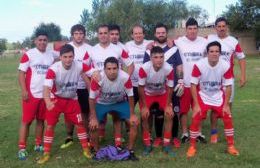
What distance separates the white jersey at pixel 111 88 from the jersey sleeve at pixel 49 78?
638mm

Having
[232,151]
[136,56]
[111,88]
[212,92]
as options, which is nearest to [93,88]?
[111,88]

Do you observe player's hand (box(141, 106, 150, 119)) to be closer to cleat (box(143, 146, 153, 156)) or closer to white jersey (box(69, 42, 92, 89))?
cleat (box(143, 146, 153, 156))

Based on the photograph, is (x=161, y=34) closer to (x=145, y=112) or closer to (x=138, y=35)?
(x=138, y=35)

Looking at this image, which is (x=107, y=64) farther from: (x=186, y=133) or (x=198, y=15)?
(x=198, y=15)

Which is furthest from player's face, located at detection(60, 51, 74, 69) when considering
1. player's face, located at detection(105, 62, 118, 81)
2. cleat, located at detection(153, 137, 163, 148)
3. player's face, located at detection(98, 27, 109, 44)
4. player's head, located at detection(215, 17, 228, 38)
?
player's head, located at detection(215, 17, 228, 38)

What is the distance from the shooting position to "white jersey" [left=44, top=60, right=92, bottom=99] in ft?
22.4

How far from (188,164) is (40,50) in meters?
3.23

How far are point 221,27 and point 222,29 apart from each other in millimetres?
46

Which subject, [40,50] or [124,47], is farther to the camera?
[124,47]

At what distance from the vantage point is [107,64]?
22.1 ft

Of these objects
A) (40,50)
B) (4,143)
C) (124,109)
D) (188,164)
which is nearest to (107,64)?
(124,109)

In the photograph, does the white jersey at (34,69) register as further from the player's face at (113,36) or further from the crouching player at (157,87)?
the crouching player at (157,87)

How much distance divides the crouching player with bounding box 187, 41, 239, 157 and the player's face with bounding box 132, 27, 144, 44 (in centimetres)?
144

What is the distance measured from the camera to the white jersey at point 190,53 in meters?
7.71
